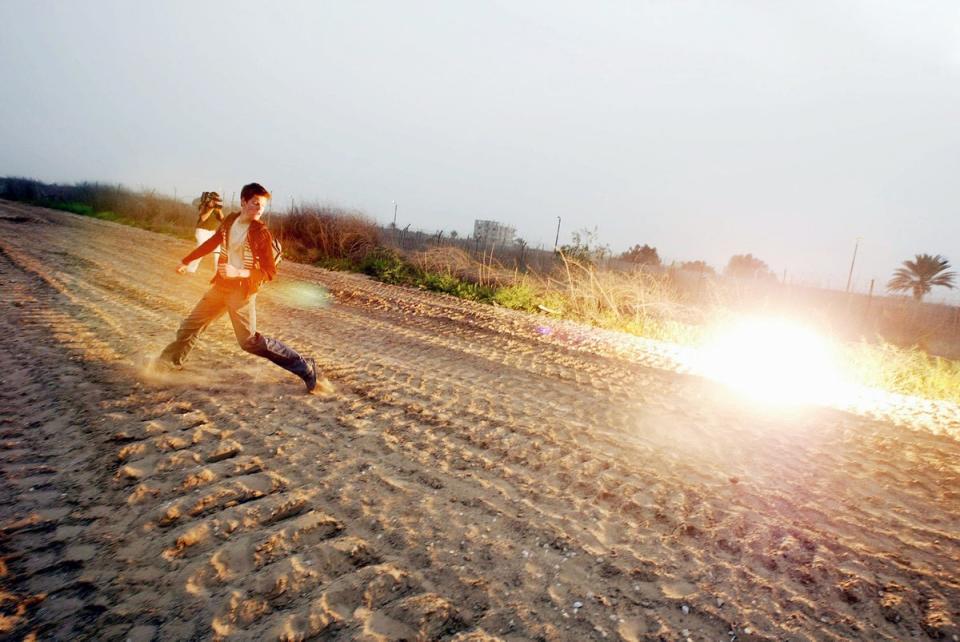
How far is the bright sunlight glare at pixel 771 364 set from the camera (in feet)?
20.2

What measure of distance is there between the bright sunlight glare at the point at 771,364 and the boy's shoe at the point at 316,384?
4750mm

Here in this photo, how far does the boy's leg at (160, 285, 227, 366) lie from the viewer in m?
4.09

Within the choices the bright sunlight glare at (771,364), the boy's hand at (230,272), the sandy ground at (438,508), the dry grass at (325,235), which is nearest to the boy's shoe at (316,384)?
the sandy ground at (438,508)

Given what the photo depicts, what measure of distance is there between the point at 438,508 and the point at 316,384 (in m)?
2.00

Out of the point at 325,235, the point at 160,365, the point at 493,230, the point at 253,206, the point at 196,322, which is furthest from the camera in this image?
the point at 493,230

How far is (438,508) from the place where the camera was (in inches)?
107

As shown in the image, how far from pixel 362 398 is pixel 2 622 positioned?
8.64 feet

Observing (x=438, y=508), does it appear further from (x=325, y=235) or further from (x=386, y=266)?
(x=325, y=235)

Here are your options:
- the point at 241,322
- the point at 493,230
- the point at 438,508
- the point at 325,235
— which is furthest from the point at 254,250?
the point at 493,230

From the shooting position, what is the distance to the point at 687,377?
6.39 metres

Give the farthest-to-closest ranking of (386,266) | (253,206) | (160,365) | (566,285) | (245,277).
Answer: (386,266) < (566,285) < (160,365) < (245,277) < (253,206)

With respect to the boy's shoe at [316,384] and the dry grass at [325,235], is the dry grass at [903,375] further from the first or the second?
the dry grass at [325,235]

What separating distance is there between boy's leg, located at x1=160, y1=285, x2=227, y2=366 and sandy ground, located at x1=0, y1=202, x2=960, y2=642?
0.21m

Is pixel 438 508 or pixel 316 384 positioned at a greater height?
pixel 316 384
